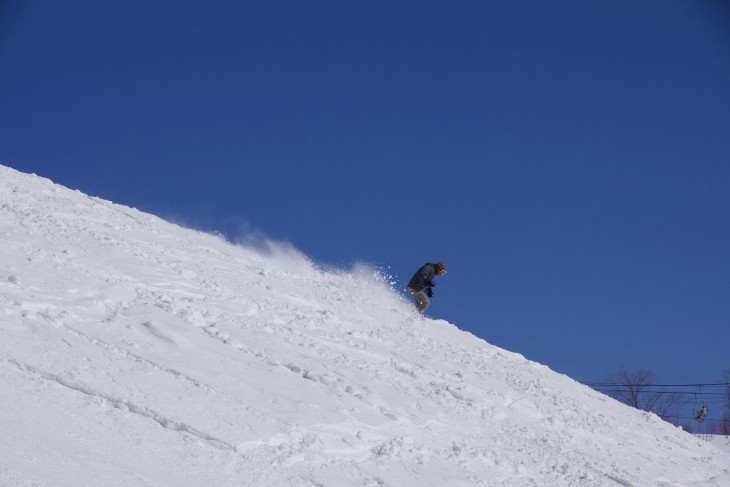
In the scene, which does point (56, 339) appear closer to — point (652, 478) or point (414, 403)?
point (414, 403)

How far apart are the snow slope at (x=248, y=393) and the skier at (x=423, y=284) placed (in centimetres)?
157

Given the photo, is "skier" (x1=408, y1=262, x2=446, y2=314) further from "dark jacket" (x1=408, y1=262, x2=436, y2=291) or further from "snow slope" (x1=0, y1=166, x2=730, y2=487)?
"snow slope" (x1=0, y1=166, x2=730, y2=487)

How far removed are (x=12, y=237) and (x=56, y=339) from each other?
15.6 ft

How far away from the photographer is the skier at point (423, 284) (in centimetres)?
1720

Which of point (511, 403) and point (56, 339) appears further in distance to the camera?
point (511, 403)

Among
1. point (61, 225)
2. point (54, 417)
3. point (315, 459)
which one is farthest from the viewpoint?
point (61, 225)

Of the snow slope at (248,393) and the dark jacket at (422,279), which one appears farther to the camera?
the dark jacket at (422,279)

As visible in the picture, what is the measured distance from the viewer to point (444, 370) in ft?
39.2

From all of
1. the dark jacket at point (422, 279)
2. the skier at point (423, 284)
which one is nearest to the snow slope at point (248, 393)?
the skier at point (423, 284)

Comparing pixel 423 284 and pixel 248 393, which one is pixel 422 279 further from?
pixel 248 393

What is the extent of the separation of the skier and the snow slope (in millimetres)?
1568

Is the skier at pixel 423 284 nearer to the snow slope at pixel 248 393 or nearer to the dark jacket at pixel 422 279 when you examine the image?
the dark jacket at pixel 422 279

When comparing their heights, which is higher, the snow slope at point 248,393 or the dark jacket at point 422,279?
the dark jacket at point 422,279

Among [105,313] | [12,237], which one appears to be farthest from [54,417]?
[12,237]
